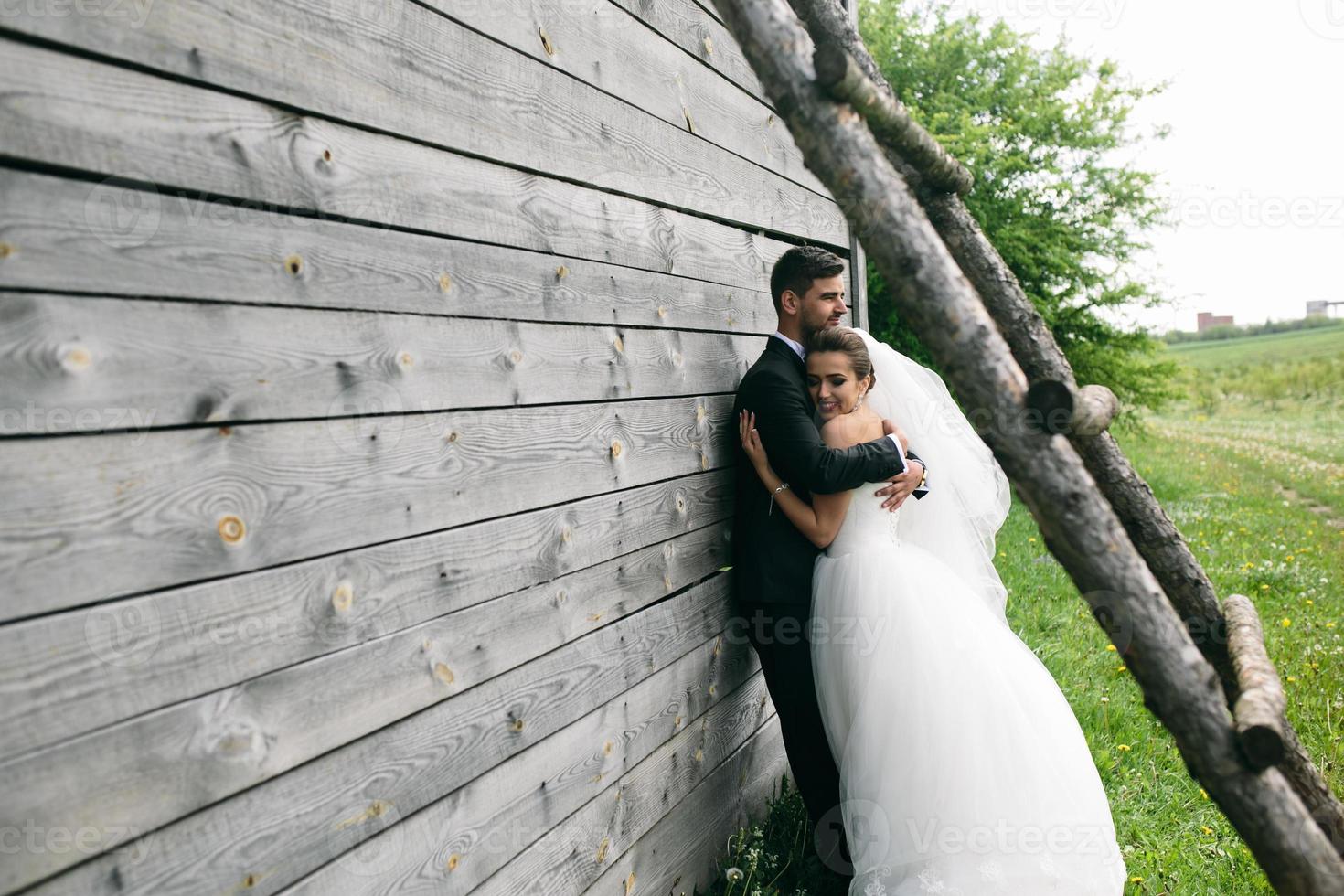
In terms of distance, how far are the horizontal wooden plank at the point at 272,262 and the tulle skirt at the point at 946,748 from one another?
5.06 ft

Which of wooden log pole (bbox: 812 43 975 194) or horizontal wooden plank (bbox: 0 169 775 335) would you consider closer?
horizontal wooden plank (bbox: 0 169 775 335)

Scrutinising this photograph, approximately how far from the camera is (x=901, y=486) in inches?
144

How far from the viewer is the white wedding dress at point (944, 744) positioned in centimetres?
308

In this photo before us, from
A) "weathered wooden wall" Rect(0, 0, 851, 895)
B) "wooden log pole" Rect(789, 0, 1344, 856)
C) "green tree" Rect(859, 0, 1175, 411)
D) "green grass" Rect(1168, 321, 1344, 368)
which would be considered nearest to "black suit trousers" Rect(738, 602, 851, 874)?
"weathered wooden wall" Rect(0, 0, 851, 895)

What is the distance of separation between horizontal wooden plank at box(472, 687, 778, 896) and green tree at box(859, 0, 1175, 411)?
13.7 metres

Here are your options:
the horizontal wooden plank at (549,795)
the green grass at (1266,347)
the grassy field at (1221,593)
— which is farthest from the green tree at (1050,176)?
the green grass at (1266,347)

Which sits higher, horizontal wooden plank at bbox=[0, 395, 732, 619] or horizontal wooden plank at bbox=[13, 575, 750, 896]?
horizontal wooden plank at bbox=[0, 395, 732, 619]

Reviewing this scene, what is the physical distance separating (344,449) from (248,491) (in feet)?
0.84

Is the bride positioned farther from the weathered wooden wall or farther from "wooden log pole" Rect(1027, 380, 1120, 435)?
"wooden log pole" Rect(1027, 380, 1120, 435)

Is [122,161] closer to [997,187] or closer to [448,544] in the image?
[448,544]

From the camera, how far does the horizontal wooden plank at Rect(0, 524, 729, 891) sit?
4.63 feet

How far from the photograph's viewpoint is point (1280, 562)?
8.56 metres

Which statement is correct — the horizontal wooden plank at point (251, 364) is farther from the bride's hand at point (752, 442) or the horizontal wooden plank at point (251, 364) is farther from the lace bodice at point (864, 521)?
the lace bodice at point (864, 521)

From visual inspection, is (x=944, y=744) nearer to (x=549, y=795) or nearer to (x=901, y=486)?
(x=901, y=486)
